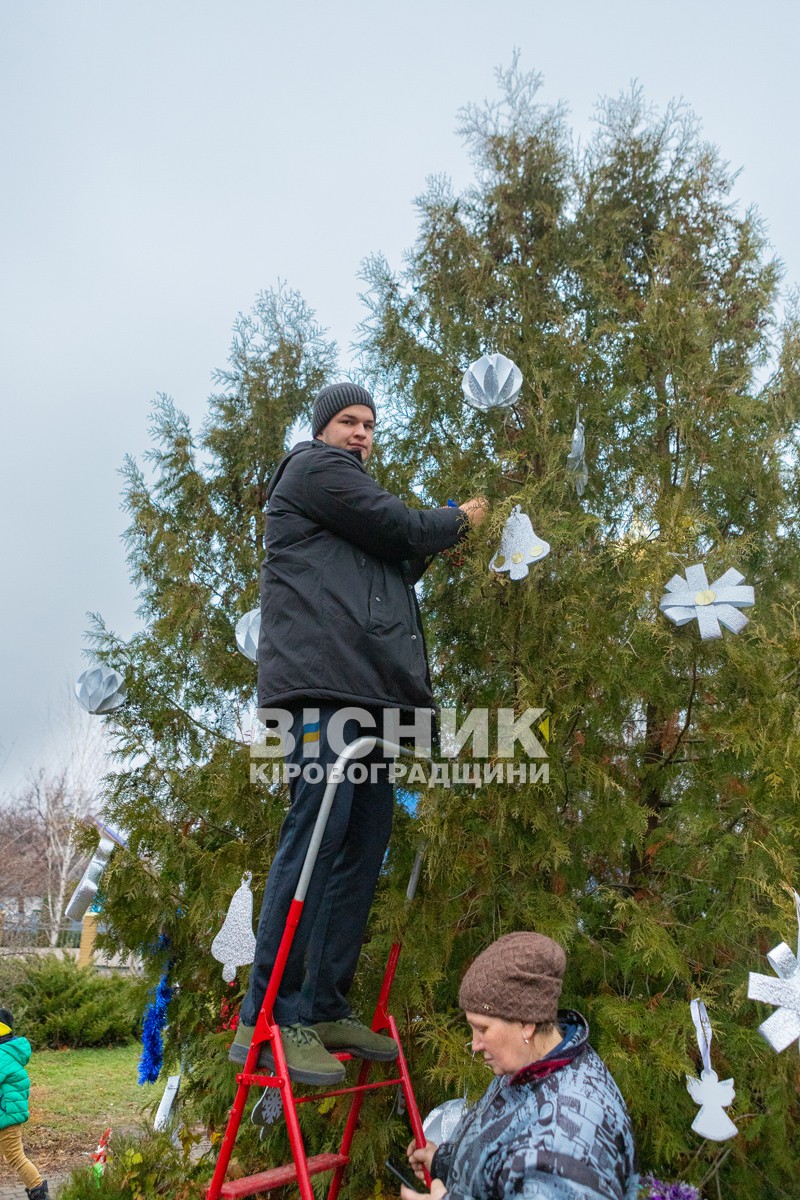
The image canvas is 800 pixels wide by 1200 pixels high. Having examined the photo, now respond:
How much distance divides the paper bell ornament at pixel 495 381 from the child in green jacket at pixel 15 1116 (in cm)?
460

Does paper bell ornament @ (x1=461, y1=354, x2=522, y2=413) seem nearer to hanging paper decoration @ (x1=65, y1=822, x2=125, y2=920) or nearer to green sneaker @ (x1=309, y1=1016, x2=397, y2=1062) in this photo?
green sneaker @ (x1=309, y1=1016, x2=397, y2=1062)

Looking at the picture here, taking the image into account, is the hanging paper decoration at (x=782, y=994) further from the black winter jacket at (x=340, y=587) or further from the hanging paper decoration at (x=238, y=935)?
the hanging paper decoration at (x=238, y=935)

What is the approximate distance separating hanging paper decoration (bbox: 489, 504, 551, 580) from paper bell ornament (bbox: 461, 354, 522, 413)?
1.65ft

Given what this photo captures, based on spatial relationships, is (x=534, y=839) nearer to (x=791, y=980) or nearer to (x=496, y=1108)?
(x=791, y=980)

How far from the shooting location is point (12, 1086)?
5.49 m

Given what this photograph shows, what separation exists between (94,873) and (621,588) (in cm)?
295

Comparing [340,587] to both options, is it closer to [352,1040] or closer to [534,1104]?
[352,1040]

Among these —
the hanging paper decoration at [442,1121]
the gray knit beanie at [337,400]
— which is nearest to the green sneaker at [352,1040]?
the hanging paper decoration at [442,1121]

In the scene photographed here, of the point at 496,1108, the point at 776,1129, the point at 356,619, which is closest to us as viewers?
the point at 496,1108

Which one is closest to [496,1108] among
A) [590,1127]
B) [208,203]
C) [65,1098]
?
[590,1127]

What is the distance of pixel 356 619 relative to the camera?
2783 millimetres

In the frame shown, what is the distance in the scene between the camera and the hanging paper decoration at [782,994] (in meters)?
2.45

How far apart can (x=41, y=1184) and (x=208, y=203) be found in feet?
19.5

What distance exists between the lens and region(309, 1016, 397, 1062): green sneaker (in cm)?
270
